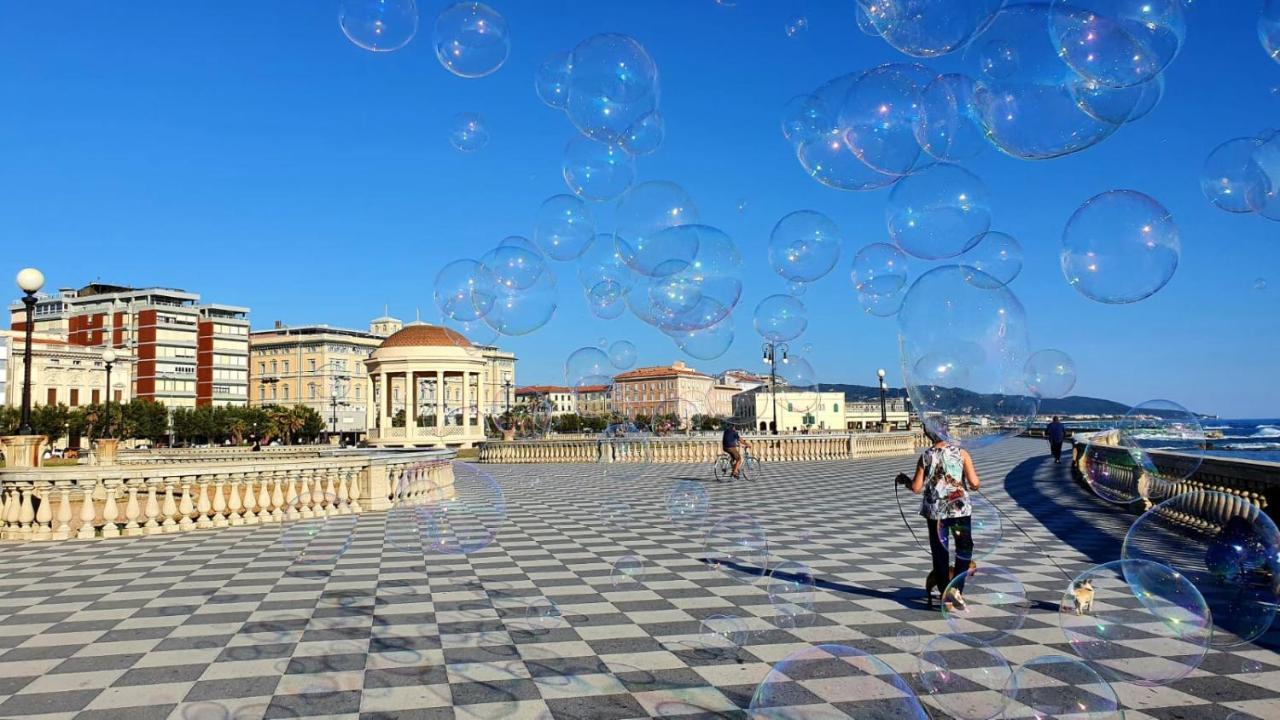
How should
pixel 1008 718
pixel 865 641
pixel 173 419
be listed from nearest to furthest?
pixel 1008 718
pixel 865 641
pixel 173 419

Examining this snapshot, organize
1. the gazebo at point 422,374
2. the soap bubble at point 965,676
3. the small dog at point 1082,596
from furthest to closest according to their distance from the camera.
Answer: the gazebo at point 422,374 < the small dog at point 1082,596 < the soap bubble at point 965,676

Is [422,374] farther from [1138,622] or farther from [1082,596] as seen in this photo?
[1138,622]

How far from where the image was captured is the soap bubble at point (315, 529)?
1141 cm

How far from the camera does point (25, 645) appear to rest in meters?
6.65

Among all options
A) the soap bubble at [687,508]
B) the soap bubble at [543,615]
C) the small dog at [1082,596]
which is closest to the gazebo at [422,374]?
the soap bubble at [687,508]

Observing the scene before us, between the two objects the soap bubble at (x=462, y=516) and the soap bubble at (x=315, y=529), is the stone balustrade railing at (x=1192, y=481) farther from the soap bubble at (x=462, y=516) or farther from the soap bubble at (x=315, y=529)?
the soap bubble at (x=315, y=529)

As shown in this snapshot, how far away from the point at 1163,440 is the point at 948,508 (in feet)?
41.2

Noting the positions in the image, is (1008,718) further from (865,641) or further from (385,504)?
(385,504)

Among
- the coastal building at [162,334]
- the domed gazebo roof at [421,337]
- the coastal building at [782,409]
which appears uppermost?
the coastal building at [162,334]

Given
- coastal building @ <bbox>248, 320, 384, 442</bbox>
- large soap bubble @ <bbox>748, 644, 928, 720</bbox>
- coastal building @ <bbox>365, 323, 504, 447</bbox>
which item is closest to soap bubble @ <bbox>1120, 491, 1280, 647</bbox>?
large soap bubble @ <bbox>748, 644, 928, 720</bbox>

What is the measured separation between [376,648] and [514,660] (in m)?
1.16

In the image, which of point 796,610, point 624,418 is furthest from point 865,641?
point 624,418

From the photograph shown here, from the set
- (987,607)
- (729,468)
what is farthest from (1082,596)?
(729,468)

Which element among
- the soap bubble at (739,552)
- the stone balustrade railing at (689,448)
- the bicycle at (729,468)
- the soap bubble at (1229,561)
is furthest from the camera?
the stone balustrade railing at (689,448)
